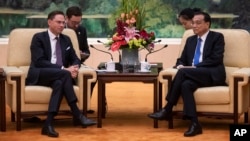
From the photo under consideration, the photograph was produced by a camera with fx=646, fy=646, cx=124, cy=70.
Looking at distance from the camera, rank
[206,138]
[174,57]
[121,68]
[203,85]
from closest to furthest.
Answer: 1. [206,138]
2. [203,85]
3. [121,68]
4. [174,57]

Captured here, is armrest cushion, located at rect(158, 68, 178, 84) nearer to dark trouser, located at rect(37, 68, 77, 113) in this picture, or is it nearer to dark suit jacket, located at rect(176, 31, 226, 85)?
dark suit jacket, located at rect(176, 31, 226, 85)

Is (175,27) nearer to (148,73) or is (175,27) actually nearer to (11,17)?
(11,17)

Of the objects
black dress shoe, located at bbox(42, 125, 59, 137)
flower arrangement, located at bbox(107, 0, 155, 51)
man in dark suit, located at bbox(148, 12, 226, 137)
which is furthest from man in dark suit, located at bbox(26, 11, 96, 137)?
man in dark suit, located at bbox(148, 12, 226, 137)

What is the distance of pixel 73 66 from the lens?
23.1ft

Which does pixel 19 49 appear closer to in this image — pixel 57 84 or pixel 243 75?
pixel 57 84

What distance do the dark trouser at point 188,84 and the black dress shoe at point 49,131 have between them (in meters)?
1.26

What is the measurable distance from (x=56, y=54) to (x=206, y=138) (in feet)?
6.39


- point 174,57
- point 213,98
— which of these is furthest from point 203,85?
point 174,57

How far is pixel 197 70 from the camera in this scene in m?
6.87

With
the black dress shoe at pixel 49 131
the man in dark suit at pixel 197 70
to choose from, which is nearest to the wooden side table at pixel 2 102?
the black dress shoe at pixel 49 131

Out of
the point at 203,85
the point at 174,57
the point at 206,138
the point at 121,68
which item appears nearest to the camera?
the point at 206,138

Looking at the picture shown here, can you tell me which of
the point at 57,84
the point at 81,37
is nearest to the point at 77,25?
the point at 81,37

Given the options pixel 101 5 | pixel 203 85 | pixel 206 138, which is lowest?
pixel 206 138

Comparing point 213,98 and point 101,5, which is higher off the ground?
point 101,5
